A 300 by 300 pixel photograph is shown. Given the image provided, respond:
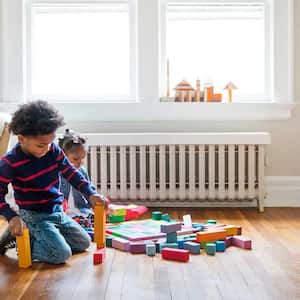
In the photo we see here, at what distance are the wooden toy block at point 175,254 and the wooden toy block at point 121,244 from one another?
0.64 feet

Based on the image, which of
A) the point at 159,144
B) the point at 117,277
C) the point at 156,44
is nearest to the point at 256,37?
the point at 156,44

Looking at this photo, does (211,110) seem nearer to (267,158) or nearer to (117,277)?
(267,158)

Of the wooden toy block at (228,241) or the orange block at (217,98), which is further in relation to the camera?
the orange block at (217,98)

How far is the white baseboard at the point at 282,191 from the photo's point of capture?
3.83 metres

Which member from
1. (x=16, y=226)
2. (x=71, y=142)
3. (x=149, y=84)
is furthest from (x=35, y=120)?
(x=149, y=84)

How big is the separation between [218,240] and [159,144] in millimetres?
1143

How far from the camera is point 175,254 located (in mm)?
2350

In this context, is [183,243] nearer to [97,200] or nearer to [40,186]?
[97,200]

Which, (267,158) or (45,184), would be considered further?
(267,158)

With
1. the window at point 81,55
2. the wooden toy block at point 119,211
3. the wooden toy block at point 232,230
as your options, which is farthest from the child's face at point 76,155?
the window at point 81,55

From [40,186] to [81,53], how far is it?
1.79 metres

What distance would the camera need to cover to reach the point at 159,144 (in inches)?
144

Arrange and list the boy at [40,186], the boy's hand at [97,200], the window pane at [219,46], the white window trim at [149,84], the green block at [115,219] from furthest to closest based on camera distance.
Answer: the window pane at [219,46] → the white window trim at [149,84] → the green block at [115,219] → the boy's hand at [97,200] → the boy at [40,186]

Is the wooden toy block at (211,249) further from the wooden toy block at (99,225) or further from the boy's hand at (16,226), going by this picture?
the boy's hand at (16,226)
